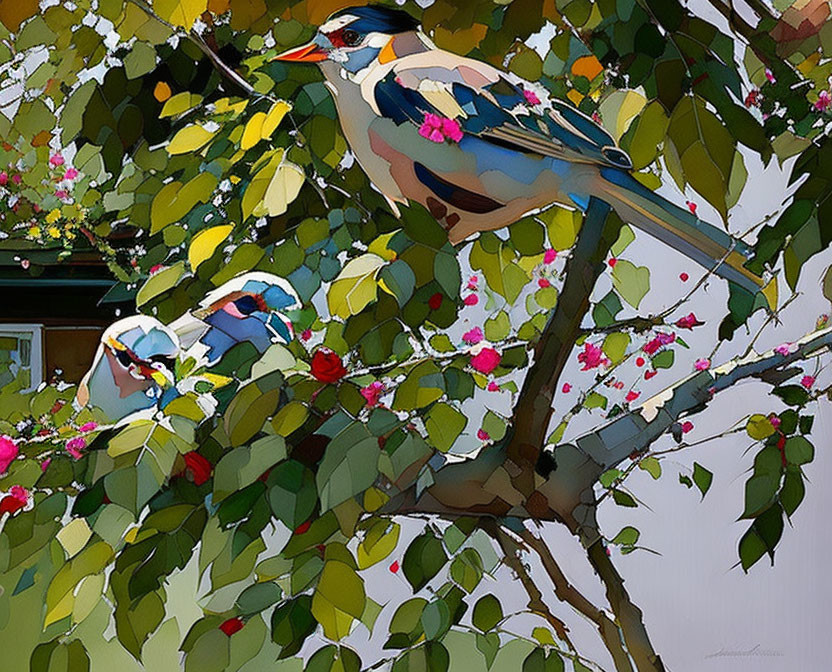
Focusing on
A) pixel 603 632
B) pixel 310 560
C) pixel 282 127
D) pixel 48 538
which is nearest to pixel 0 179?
pixel 282 127

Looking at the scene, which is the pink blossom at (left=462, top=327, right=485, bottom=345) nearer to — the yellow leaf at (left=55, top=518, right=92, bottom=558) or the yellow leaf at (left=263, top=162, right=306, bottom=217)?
the yellow leaf at (left=263, top=162, right=306, bottom=217)

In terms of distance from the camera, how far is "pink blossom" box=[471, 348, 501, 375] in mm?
625

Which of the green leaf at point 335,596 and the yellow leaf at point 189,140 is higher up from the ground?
the yellow leaf at point 189,140

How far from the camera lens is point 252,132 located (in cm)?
61

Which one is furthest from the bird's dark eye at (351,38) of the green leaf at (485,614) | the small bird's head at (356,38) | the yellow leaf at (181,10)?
the green leaf at (485,614)

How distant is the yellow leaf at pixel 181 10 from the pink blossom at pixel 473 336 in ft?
1.28

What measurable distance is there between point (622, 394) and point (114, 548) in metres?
0.56

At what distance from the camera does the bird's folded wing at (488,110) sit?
1.92 ft

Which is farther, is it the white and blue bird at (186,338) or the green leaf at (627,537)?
the green leaf at (627,537)

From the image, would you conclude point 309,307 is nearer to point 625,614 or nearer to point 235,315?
point 235,315

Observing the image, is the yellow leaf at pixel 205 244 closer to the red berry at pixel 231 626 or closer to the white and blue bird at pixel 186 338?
the white and blue bird at pixel 186 338

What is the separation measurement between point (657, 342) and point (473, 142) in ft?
1.14

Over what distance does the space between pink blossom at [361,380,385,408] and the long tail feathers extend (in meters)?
0.21
